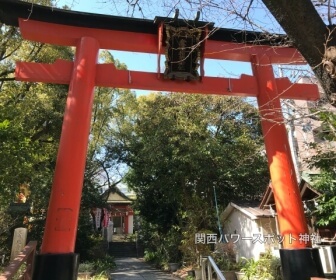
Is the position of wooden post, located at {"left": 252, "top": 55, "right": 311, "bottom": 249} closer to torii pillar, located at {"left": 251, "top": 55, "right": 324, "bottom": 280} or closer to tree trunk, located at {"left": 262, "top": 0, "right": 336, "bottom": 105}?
torii pillar, located at {"left": 251, "top": 55, "right": 324, "bottom": 280}

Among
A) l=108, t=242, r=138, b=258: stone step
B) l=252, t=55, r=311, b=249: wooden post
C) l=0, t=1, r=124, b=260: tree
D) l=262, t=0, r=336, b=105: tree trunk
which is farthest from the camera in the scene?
l=108, t=242, r=138, b=258: stone step

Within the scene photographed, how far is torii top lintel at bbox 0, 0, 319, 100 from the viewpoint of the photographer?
6508mm

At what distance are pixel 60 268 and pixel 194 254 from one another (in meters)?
8.60

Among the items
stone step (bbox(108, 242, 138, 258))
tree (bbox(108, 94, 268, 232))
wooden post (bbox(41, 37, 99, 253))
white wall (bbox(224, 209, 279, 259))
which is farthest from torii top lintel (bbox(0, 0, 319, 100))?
stone step (bbox(108, 242, 138, 258))

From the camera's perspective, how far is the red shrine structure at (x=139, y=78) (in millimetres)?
5512

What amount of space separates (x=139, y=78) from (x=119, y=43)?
0.86 meters

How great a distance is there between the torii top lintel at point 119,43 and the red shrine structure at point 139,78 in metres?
0.02

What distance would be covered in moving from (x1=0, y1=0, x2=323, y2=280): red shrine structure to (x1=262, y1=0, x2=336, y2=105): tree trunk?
2.67 metres

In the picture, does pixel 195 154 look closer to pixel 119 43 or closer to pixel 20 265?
pixel 119 43

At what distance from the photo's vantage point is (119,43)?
7047 mm

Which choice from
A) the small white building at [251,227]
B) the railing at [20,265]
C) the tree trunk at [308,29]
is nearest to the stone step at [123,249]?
the small white building at [251,227]

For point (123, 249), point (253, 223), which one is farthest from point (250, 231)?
point (123, 249)

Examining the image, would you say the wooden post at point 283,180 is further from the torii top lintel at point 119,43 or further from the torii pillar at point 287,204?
the torii top lintel at point 119,43

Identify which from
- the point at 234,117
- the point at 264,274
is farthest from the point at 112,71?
the point at 234,117
